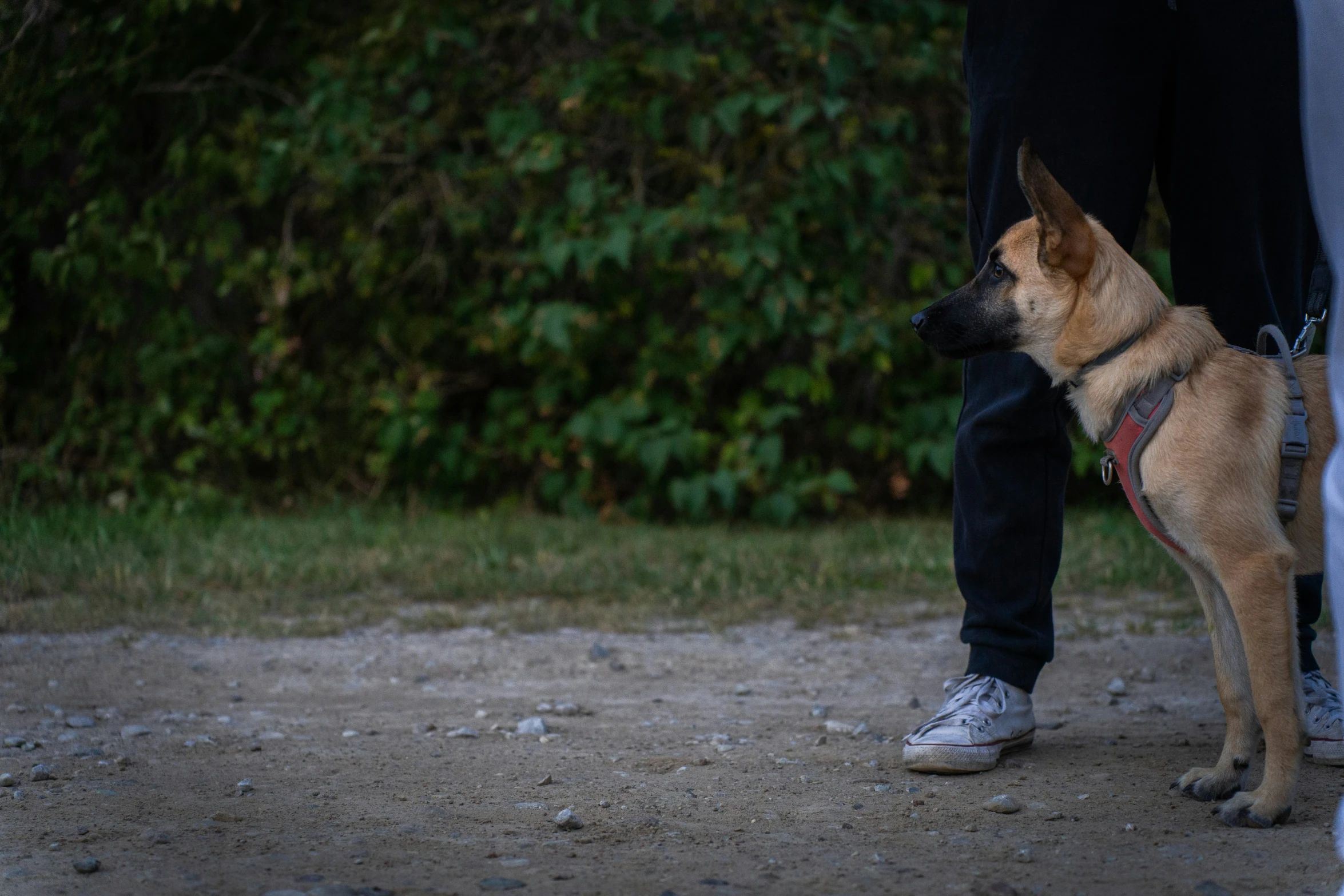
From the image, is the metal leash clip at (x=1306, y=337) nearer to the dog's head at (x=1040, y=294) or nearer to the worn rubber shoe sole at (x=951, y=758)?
the dog's head at (x=1040, y=294)

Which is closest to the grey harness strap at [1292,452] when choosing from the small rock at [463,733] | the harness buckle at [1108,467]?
the harness buckle at [1108,467]

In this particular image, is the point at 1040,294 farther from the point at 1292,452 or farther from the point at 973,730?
the point at 973,730

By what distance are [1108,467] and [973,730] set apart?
65 centimetres

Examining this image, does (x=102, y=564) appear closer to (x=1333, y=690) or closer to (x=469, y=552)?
(x=469, y=552)

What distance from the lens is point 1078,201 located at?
118 inches

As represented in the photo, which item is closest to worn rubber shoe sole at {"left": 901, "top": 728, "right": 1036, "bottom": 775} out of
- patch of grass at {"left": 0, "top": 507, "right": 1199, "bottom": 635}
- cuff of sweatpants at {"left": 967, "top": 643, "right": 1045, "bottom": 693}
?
cuff of sweatpants at {"left": 967, "top": 643, "right": 1045, "bottom": 693}

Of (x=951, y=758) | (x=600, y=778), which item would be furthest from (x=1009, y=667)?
(x=600, y=778)

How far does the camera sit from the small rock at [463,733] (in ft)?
10.6

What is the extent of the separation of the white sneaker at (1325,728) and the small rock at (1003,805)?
827mm

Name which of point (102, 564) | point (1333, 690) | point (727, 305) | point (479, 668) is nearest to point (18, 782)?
point (479, 668)

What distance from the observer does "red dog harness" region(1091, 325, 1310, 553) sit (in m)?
2.51

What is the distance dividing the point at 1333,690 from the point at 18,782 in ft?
9.85

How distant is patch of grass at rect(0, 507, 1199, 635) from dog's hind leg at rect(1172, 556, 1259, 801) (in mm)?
1732

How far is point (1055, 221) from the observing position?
8.84 feet
